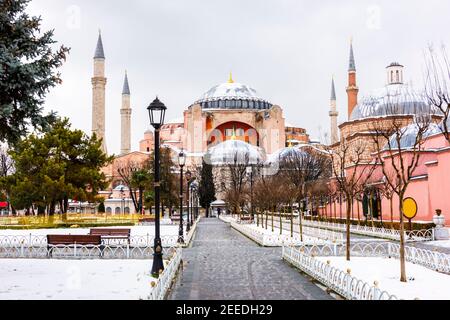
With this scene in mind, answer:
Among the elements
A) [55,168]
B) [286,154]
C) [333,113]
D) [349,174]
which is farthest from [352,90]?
[55,168]

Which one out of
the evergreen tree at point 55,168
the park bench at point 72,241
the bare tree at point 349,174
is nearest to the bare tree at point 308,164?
the bare tree at point 349,174

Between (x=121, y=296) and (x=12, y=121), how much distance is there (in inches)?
187

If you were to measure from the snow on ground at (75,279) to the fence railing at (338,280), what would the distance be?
116 inches

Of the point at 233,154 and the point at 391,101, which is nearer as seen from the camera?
the point at 391,101

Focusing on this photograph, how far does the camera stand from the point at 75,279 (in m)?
9.92

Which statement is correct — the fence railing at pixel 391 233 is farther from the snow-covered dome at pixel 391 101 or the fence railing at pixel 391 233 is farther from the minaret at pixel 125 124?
the minaret at pixel 125 124

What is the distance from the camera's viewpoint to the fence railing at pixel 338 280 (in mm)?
6841

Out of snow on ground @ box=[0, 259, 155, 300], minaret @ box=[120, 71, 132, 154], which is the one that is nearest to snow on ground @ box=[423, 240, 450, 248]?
snow on ground @ box=[0, 259, 155, 300]

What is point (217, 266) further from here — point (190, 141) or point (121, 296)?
point (190, 141)

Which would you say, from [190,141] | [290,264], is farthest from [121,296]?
[190,141]

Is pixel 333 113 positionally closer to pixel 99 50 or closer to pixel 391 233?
pixel 99 50

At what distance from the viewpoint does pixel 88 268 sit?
38.2ft

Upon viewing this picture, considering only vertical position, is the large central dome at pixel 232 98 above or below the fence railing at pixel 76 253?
above

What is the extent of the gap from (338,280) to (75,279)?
4.55m
